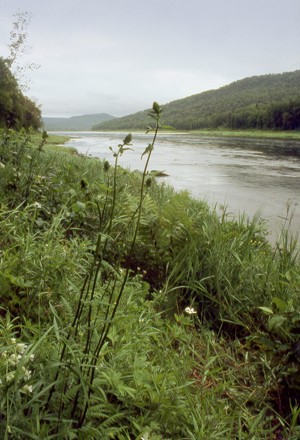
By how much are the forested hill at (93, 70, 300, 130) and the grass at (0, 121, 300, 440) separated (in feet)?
3.37

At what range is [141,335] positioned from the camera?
2025mm

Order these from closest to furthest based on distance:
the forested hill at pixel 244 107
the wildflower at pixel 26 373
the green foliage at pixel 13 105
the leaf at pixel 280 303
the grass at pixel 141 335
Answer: the wildflower at pixel 26 373 < the grass at pixel 141 335 < the leaf at pixel 280 303 < the green foliage at pixel 13 105 < the forested hill at pixel 244 107

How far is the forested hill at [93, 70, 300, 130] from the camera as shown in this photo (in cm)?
7688

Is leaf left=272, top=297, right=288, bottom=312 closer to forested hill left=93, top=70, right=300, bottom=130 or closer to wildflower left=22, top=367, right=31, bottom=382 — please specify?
forested hill left=93, top=70, right=300, bottom=130

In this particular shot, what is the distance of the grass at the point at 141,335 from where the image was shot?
1.37 metres

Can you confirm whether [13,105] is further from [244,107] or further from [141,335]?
[244,107]

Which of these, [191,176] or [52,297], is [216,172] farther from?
[52,297]

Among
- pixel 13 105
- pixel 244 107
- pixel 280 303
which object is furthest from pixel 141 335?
pixel 244 107

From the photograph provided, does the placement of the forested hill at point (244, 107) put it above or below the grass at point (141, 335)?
above

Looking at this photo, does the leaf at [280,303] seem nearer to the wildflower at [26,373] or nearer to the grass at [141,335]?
the grass at [141,335]

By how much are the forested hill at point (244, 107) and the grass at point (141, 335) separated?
1.03m

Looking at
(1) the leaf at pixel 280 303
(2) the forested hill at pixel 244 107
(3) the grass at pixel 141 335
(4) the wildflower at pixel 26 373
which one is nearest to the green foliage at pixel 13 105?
(2) the forested hill at pixel 244 107

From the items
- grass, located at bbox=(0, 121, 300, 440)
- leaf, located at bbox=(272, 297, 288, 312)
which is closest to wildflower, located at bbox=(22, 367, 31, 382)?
grass, located at bbox=(0, 121, 300, 440)

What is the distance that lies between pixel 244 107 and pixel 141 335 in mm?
117363
